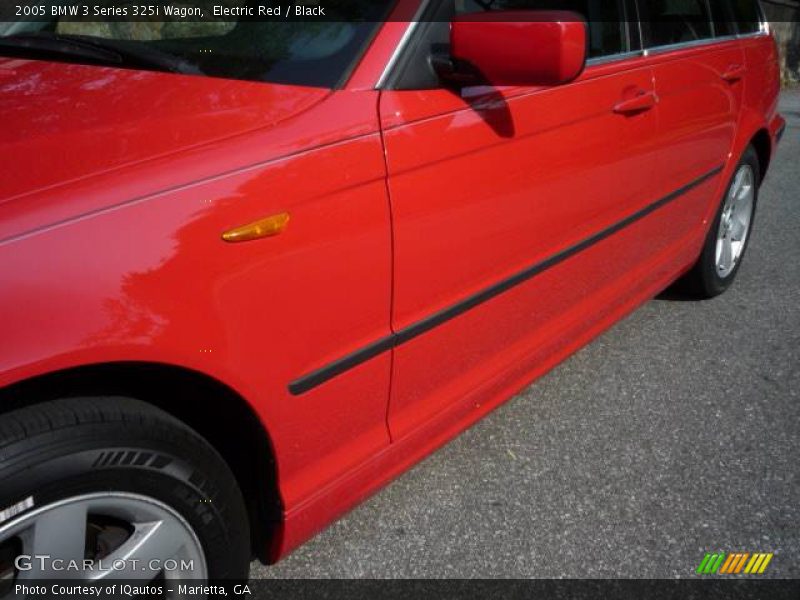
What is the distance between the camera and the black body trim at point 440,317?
5.15 feet

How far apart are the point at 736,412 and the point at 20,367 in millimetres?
2313

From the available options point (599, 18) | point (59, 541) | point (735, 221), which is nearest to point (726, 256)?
point (735, 221)

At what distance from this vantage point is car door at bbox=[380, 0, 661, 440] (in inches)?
66.2

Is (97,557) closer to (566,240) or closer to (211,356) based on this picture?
(211,356)

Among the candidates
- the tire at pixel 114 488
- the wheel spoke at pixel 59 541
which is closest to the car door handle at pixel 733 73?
the tire at pixel 114 488

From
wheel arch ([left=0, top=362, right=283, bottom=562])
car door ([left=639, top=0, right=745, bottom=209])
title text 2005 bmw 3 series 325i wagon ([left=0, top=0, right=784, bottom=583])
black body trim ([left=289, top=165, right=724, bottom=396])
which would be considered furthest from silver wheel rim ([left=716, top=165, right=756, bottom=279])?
wheel arch ([left=0, top=362, right=283, bottom=562])

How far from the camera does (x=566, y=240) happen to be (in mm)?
2207

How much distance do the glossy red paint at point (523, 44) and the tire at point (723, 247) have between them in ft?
6.37

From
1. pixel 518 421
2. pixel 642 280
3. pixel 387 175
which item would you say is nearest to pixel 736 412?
pixel 642 280

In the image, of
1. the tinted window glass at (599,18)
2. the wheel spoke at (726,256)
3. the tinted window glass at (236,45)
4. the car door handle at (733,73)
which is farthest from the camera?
the wheel spoke at (726,256)

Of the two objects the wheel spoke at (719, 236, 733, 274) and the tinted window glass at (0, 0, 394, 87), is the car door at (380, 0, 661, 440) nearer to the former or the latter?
the tinted window glass at (0, 0, 394, 87)

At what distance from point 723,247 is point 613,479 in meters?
1.75

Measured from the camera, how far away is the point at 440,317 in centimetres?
182

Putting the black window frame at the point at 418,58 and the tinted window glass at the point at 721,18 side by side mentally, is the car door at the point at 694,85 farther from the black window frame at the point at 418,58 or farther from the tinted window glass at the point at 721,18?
the black window frame at the point at 418,58
